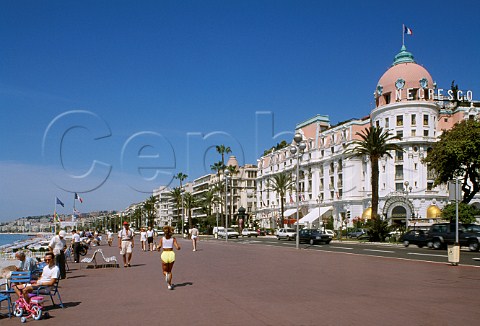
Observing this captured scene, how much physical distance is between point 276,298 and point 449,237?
83.9 feet

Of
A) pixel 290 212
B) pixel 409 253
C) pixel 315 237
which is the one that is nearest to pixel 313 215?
pixel 290 212

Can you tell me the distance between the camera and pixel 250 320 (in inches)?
336

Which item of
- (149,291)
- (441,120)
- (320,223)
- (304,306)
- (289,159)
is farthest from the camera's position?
(289,159)

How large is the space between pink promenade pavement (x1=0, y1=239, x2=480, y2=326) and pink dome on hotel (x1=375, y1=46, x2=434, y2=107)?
56547 mm

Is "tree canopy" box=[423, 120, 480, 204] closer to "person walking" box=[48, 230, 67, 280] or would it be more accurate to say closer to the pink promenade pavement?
the pink promenade pavement

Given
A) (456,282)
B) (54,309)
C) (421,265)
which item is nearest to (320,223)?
(421,265)

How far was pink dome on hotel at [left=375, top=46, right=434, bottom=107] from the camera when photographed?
69.8m

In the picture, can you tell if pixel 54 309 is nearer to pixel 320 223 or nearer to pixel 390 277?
pixel 390 277

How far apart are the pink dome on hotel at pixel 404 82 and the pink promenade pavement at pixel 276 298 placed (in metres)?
56.5

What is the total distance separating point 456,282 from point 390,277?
205cm

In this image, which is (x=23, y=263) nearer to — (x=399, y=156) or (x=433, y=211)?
(x=433, y=211)

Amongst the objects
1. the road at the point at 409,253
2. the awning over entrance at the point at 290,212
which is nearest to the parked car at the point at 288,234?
the road at the point at 409,253

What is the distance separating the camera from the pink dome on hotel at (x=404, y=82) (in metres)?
69.8

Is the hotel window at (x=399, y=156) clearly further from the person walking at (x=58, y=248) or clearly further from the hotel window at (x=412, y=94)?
the person walking at (x=58, y=248)
